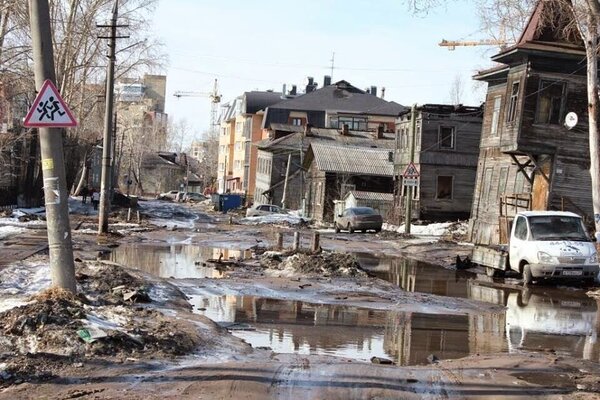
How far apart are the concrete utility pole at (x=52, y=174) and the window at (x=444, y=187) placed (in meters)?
45.8

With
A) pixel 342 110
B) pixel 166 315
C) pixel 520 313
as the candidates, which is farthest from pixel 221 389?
pixel 342 110

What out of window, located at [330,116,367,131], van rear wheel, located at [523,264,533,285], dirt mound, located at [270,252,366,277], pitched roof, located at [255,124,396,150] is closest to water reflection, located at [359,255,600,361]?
van rear wheel, located at [523,264,533,285]

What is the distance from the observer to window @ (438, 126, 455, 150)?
54188 mm

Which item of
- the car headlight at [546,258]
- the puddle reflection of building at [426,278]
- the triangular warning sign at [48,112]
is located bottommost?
the puddle reflection of building at [426,278]

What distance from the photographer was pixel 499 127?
118ft

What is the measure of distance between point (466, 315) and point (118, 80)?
45.8 metres

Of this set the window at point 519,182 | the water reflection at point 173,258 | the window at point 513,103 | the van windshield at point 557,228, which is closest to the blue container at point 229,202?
the window at point 519,182

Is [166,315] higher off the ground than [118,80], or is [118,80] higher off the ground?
[118,80]

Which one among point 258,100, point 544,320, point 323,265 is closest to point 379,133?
point 258,100

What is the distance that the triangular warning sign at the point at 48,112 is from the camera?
946cm

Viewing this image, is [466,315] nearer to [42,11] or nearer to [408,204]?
[42,11]

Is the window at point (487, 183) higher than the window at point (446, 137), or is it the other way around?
the window at point (446, 137)

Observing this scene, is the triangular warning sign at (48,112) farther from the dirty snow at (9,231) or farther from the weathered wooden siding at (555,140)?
the weathered wooden siding at (555,140)

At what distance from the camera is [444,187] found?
54031 millimetres
